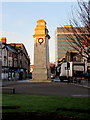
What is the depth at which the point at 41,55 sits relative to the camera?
55.8m

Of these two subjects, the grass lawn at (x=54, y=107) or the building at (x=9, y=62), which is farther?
the building at (x=9, y=62)

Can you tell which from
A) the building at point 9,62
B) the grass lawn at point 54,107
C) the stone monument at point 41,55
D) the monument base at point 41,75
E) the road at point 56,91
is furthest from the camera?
the building at point 9,62

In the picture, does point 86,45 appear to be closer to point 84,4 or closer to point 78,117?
point 84,4

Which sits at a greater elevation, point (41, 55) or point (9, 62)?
point (41, 55)

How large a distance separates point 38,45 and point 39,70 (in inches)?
255

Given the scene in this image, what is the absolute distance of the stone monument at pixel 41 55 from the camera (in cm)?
5484

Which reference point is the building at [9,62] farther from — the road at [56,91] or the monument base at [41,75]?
the road at [56,91]

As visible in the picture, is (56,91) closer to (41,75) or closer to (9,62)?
(41,75)

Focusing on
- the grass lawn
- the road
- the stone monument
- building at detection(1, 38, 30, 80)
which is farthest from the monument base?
the grass lawn

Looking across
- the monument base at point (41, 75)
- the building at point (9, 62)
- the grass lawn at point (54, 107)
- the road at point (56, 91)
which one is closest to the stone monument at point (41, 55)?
the monument base at point (41, 75)

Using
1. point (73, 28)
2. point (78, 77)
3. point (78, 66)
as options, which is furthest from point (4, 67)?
point (73, 28)

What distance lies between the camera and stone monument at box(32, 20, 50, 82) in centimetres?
5484

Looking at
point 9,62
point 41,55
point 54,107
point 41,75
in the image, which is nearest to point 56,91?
point 54,107

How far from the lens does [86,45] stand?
448 inches
